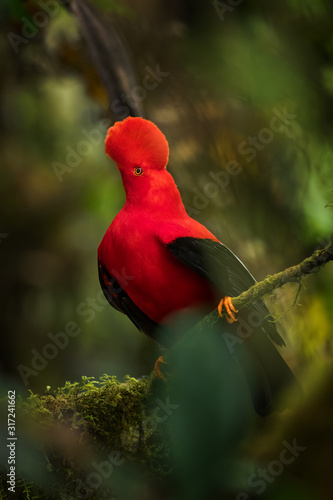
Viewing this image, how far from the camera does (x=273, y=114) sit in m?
1.46

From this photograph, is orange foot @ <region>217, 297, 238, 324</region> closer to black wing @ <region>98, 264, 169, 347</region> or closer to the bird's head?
black wing @ <region>98, 264, 169, 347</region>

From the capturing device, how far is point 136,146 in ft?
3.87

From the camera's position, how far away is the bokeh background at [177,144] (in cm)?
137

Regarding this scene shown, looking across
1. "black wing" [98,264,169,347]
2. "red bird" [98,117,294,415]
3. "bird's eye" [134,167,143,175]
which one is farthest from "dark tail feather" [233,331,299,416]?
"bird's eye" [134,167,143,175]

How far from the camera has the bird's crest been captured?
1178mm

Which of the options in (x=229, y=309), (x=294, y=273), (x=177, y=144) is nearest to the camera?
(x=294, y=273)

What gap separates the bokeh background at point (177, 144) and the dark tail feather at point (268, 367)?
0.21ft

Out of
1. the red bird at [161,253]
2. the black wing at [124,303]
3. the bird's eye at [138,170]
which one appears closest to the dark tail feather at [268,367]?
the red bird at [161,253]

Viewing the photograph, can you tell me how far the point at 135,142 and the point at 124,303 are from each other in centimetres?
37

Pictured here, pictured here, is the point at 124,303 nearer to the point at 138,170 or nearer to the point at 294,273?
the point at 138,170

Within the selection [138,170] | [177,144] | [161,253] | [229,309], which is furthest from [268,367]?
[177,144]

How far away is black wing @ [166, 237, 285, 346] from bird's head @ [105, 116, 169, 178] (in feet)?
0.61

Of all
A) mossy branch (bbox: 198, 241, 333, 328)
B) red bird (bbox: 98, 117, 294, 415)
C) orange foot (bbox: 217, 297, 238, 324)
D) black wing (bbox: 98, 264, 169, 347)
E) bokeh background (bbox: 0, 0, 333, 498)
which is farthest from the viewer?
bokeh background (bbox: 0, 0, 333, 498)

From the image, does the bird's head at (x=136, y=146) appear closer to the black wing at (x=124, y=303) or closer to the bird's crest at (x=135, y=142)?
the bird's crest at (x=135, y=142)
